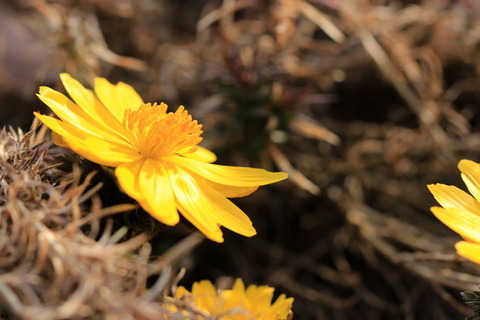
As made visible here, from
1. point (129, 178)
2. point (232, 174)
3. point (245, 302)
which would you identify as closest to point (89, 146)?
point (129, 178)

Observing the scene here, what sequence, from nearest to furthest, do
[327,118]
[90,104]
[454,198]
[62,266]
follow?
[62,266] → [454,198] → [90,104] → [327,118]

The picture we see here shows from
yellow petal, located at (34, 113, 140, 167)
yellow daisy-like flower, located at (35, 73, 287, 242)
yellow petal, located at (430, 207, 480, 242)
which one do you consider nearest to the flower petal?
yellow daisy-like flower, located at (35, 73, 287, 242)

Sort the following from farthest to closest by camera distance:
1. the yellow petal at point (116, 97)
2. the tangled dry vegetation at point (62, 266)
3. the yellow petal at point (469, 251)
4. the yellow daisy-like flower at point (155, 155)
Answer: the yellow petal at point (116, 97)
the yellow daisy-like flower at point (155, 155)
the yellow petal at point (469, 251)
the tangled dry vegetation at point (62, 266)

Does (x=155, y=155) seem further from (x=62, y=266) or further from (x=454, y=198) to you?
(x=454, y=198)

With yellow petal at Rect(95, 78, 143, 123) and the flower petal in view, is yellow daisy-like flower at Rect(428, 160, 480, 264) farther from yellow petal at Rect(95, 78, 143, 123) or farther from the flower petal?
Result: yellow petal at Rect(95, 78, 143, 123)

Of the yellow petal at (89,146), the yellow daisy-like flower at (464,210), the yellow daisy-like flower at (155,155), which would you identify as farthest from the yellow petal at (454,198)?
the yellow petal at (89,146)

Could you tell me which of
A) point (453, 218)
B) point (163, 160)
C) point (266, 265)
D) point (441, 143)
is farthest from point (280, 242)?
point (453, 218)

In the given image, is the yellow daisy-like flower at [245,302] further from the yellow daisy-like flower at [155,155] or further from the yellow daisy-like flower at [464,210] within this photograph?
the yellow daisy-like flower at [464,210]

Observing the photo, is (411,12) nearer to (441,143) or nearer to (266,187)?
(441,143)
